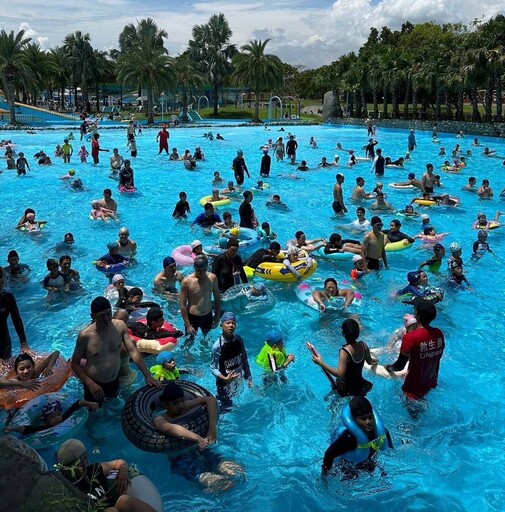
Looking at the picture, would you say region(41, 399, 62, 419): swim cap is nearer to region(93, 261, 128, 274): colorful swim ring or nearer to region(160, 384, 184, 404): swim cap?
region(160, 384, 184, 404): swim cap

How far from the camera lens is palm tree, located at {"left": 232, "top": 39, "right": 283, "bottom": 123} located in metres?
51.2

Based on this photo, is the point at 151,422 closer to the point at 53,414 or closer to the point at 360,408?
the point at 53,414

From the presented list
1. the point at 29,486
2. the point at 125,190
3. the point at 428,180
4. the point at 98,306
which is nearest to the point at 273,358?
the point at 98,306

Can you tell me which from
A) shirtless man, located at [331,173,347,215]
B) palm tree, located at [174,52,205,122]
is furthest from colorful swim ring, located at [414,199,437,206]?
palm tree, located at [174,52,205,122]

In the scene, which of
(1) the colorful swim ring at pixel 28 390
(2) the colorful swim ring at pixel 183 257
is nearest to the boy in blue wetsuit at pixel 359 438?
(1) the colorful swim ring at pixel 28 390

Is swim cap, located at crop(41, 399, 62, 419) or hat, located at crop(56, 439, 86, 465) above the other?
hat, located at crop(56, 439, 86, 465)

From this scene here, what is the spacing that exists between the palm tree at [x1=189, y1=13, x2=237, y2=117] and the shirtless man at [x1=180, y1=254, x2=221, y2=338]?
58.0 metres

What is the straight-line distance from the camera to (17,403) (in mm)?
5535

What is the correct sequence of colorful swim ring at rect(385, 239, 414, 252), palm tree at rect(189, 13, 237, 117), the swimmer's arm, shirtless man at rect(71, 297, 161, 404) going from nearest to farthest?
shirtless man at rect(71, 297, 161, 404)
the swimmer's arm
colorful swim ring at rect(385, 239, 414, 252)
palm tree at rect(189, 13, 237, 117)

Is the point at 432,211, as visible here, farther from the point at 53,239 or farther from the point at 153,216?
the point at 53,239

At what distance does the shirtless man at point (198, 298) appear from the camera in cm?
702

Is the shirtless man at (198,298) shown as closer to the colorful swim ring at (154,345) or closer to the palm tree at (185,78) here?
the colorful swim ring at (154,345)

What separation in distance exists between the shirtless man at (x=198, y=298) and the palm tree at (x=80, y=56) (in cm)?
5944

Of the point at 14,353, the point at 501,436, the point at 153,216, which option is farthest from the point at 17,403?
the point at 153,216
